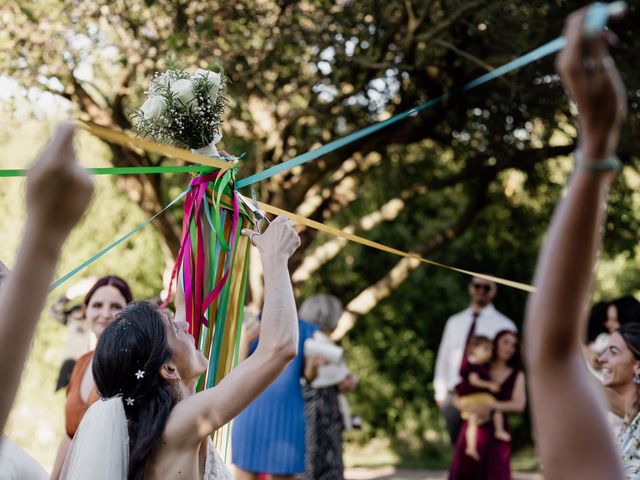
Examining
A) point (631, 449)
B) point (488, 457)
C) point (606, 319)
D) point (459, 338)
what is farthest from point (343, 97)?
point (631, 449)

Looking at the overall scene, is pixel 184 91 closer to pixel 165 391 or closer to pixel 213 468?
pixel 165 391

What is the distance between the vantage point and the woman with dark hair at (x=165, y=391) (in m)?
2.64

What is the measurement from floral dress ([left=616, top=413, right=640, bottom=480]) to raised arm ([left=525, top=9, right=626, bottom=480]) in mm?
2458

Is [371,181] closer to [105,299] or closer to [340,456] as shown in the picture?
[340,456]

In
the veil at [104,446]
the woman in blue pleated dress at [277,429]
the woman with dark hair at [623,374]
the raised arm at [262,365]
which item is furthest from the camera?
the woman in blue pleated dress at [277,429]

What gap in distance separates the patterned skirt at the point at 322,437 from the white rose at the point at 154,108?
448cm

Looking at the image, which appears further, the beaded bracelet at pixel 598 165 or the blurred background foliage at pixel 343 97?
the blurred background foliage at pixel 343 97

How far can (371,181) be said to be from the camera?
1213 cm

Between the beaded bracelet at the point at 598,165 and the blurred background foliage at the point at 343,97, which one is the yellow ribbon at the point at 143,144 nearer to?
the beaded bracelet at the point at 598,165

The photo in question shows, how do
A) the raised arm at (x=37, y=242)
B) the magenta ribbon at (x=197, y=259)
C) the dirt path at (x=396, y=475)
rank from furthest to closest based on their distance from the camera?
the dirt path at (x=396, y=475), the magenta ribbon at (x=197, y=259), the raised arm at (x=37, y=242)

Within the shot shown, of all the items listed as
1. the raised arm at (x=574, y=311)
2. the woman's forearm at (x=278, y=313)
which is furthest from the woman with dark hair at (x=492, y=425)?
the raised arm at (x=574, y=311)

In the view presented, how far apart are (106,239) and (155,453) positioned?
11851mm

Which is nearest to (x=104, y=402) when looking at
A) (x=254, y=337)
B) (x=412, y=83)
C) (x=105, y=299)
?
(x=105, y=299)

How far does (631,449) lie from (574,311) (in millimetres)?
2663
